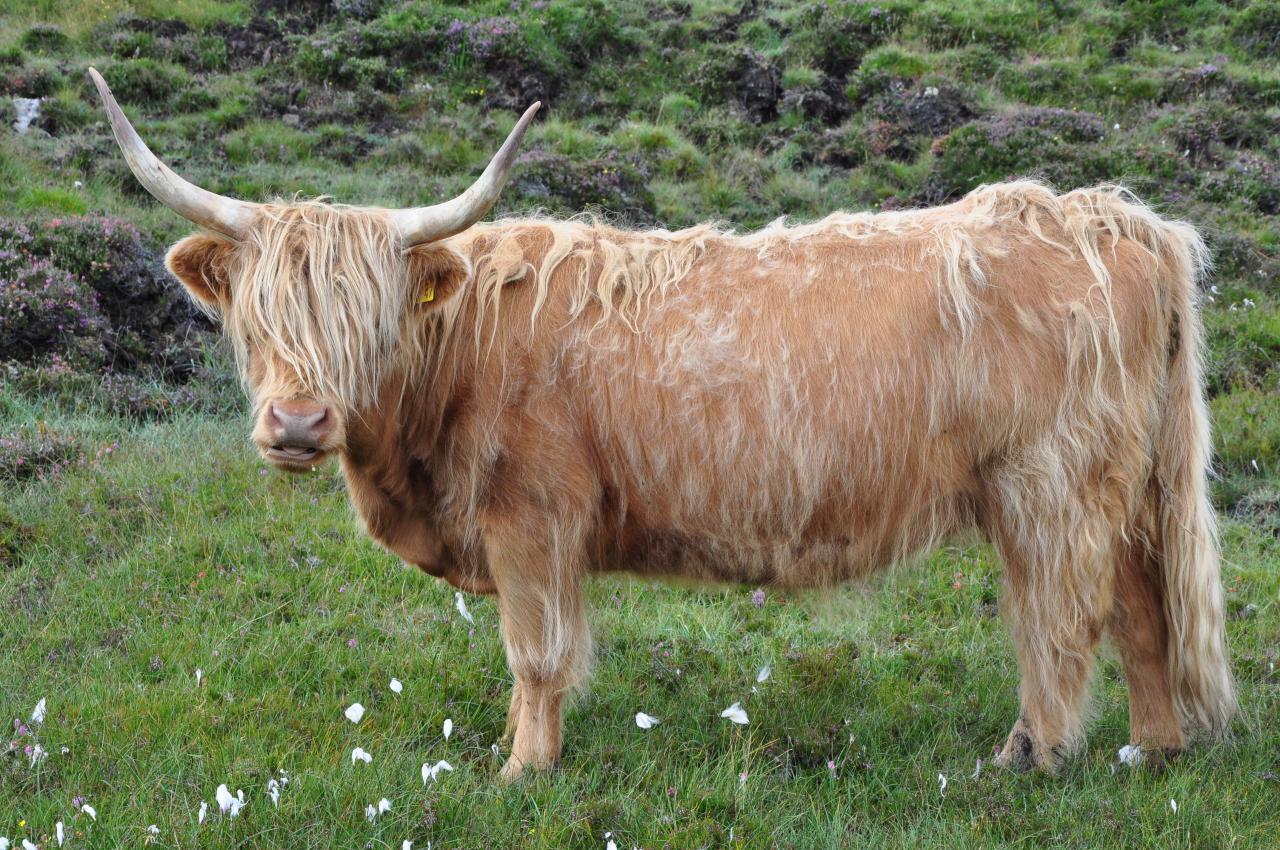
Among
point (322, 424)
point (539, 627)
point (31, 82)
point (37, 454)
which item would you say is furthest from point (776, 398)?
point (31, 82)

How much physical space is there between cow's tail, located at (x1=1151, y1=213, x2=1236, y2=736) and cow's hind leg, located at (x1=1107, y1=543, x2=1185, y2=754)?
51mm

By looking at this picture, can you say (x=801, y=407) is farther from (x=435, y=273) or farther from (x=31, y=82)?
(x=31, y=82)

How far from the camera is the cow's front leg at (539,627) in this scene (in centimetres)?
350

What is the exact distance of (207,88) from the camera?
36.1 ft

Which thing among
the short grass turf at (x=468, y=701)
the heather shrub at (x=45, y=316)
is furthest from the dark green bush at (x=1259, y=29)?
the heather shrub at (x=45, y=316)

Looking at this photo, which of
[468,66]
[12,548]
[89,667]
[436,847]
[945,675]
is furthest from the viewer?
[468,66]

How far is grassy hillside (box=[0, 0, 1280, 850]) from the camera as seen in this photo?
3.29m

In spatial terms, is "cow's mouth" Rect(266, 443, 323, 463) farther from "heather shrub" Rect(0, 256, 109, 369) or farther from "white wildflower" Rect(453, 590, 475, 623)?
"heather shrub" Rect(0, 256, 109, 369)

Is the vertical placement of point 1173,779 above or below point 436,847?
below

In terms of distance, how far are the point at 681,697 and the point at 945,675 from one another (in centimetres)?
104

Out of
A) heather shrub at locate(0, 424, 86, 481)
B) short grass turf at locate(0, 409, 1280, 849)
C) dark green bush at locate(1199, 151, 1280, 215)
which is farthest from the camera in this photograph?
dark green bush at locate(1199, 151, 1280, 215)

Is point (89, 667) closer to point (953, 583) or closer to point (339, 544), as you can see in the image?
point (339, 544)

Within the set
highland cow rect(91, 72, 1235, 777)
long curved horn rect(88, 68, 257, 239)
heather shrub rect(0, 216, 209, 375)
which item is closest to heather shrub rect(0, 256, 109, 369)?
heather shrub rect(0, 216, 209, 375)

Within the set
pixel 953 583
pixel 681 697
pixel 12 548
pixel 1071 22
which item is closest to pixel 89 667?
pixel 12 548
